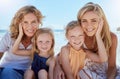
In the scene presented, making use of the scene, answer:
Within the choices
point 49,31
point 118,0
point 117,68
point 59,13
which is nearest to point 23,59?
point 49,31

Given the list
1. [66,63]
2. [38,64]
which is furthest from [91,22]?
[38,64]

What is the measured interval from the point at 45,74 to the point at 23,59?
0.26m

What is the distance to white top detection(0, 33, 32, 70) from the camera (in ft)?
5.91

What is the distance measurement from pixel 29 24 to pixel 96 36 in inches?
17.1

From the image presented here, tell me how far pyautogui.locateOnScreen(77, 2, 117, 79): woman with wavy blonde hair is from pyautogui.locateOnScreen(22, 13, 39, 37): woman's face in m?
0.29

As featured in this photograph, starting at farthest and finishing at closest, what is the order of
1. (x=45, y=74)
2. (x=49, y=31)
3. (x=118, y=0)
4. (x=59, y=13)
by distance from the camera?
(x=59, y=13) < (x=118, y=0) < (x=49, y=31) < (x=45, y=74)

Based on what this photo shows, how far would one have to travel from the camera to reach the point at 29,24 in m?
1.77

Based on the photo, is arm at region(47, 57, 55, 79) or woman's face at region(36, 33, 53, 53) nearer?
arm at region(47, 57, 55, 79)

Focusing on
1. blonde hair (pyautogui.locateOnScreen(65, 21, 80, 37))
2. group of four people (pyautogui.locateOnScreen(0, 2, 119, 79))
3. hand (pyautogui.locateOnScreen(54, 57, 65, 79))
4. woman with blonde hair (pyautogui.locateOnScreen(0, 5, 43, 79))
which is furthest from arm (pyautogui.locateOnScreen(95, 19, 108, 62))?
woman with blonde hair (pyautogui.locateOnScreen(0, 5, 43, 79))

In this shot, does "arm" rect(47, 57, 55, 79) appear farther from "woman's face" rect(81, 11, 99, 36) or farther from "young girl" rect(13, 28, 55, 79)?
"woman's face" rect(81, 11, 99, 36)

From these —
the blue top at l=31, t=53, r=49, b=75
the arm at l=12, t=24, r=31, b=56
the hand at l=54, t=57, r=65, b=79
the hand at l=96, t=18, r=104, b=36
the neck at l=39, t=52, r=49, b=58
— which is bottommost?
the hand at l=54, t=57, r=65, b=79

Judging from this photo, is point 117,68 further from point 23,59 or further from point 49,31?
point 23,59

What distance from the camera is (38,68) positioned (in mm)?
1692

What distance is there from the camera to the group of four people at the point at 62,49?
1.66 metres
